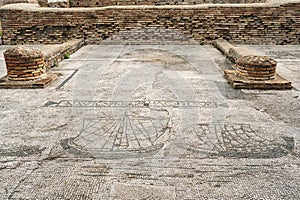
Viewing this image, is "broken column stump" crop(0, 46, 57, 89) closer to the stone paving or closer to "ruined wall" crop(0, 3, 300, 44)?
the stone paving

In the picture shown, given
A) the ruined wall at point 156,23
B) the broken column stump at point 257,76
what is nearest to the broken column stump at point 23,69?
the broken column stump at point 257,76

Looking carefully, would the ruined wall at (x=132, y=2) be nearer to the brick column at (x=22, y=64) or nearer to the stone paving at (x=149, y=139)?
the stone paving at (x=149, y=139)

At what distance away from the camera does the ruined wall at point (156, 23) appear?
8562 millimetres

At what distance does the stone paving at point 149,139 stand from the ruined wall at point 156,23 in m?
3.80

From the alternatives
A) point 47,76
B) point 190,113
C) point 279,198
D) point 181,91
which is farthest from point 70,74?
point 279,198

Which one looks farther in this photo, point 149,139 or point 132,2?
point 132,2

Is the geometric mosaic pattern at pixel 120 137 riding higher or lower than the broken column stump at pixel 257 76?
lower

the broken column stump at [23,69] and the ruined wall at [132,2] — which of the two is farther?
the ruined wall at [132,2]

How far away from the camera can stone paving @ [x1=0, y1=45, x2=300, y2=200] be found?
2211 mm

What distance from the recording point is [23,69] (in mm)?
4668

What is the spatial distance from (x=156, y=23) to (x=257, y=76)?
4.57m

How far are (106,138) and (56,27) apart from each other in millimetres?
6486

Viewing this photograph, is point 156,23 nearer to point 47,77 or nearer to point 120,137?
point 47,77

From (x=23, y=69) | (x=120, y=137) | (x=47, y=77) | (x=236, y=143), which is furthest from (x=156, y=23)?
(x=236, y=143)
